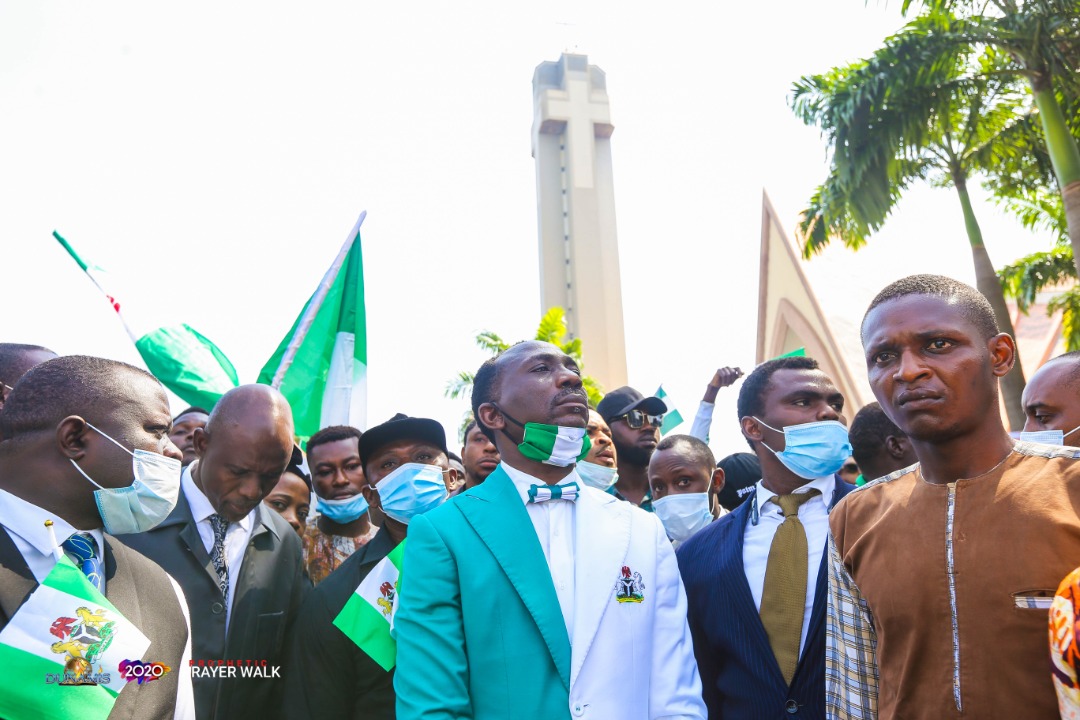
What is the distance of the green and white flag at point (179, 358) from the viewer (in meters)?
6.60

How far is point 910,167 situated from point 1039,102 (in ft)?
5.88

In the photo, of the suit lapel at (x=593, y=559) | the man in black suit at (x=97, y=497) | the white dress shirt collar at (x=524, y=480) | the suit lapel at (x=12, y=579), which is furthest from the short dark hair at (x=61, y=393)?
the suit lapel at (x=593, y=559)

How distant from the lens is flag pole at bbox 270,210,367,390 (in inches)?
265

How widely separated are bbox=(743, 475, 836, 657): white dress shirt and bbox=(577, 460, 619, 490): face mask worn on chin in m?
1.46

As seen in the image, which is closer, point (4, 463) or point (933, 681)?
point (933, 681)

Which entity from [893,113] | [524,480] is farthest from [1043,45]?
[524,480]

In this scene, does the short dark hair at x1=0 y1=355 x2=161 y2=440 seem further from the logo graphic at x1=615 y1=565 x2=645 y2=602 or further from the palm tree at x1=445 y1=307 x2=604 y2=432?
the palm tree at x1=445 y1=307 x2=604 y2=432

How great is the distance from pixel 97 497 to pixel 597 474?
2835mm

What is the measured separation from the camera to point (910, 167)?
40.6 ft

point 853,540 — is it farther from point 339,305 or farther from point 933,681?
point 339,305

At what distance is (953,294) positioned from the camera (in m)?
2.33

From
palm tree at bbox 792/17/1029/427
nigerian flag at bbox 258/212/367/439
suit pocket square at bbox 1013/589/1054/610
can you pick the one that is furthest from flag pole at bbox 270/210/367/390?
palm tree at bbox 792/17/1029/427

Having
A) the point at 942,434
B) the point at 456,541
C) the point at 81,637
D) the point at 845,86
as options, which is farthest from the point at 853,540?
the point at 845,86

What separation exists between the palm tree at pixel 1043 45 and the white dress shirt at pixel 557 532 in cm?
985
